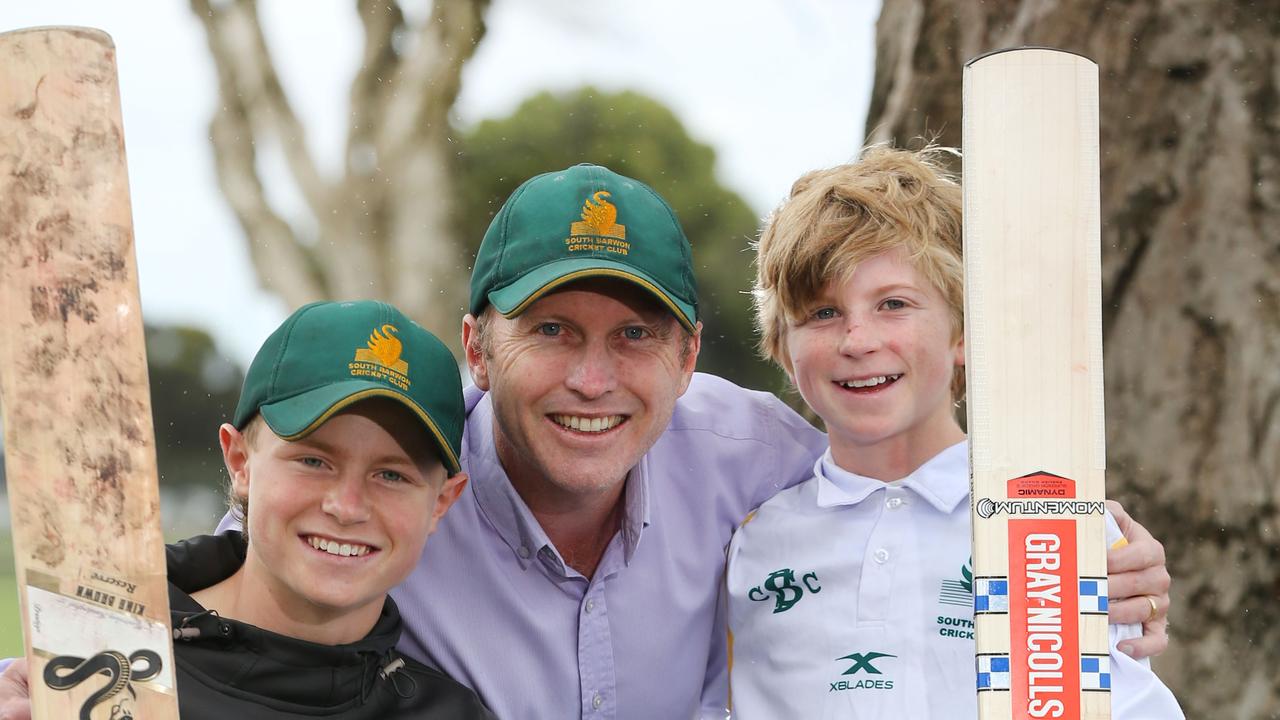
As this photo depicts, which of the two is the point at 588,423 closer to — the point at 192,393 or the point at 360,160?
the point at 360,160

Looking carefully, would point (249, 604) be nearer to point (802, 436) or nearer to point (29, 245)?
point (29, 245)

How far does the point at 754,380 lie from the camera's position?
37.5 feet

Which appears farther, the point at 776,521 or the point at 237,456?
the point at 776,521

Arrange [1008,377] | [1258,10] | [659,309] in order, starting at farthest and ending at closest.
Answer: [1258,10] → [659,309] → [1008,377]

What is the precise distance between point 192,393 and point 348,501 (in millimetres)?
9138

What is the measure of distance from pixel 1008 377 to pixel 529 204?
82 centimetres

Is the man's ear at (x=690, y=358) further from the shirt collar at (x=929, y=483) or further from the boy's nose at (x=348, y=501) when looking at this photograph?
the boy's nose at (x=348, y=501)

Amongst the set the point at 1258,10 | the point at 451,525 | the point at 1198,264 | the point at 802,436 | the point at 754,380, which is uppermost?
the point at 754,380

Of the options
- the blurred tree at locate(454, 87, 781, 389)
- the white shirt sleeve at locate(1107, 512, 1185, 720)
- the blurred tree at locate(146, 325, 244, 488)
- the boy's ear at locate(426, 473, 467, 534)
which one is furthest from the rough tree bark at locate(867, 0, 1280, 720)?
the blurred tree at locate(454, 87, 781, 389)

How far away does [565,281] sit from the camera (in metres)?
1.98

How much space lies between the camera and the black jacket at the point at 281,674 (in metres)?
1.74

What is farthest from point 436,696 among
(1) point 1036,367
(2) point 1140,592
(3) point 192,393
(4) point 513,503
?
(3) point 192,393

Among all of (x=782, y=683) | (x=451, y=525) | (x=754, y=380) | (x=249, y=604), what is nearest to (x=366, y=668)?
(x=249, y=604)

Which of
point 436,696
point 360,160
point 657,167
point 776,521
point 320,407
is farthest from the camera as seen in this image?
point 657,167
